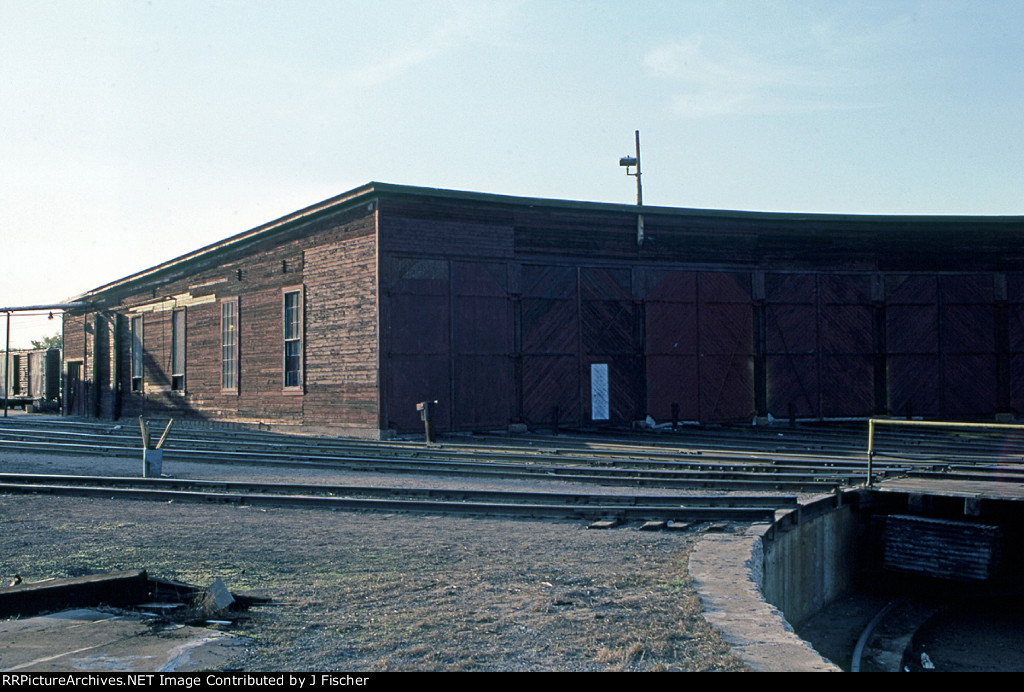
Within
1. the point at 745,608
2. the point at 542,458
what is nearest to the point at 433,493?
the point at 542,458

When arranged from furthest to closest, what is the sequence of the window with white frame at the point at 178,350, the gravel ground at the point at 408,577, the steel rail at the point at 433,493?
the window with white frame at the point at 178,350 → the steel rail at the point at 433,493 → the gravel ground at the point at 408,577

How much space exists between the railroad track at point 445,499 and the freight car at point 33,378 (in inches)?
1555

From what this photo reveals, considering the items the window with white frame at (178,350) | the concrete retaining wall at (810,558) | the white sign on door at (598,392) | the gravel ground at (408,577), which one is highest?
the window with white frame at (178,350)

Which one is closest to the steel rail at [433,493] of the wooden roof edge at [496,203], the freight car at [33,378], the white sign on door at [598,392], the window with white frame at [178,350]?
the wooden roof edge at [496,203]

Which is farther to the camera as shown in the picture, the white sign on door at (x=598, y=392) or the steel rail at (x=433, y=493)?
the white sign on door at (x=598, y=392)

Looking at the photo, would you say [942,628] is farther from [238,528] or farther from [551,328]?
[551,328]

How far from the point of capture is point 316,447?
19109 mm

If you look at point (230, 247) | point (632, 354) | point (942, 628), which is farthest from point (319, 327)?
point (942, 628)

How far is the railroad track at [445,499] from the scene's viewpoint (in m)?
9.09

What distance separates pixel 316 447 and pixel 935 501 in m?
12.6

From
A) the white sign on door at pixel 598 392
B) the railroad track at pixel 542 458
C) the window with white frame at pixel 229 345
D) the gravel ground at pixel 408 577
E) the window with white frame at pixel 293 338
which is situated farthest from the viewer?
the window with white frame at pixel 229 345

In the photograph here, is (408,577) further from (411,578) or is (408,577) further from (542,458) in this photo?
(542,458)

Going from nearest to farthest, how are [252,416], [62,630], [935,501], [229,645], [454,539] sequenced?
[229,645], [62,630], [454,539], [935,501], [252,416]

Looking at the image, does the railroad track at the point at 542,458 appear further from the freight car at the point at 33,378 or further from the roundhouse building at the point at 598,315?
the freight car at the point at 33,378
